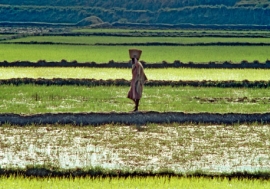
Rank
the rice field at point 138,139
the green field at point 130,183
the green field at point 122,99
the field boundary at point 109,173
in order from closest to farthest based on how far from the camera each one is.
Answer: the green field at point 130,183, the rice field at point 138,139, the field boundary at point 109,173, the green field at point 122,99

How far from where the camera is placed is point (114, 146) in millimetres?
9141

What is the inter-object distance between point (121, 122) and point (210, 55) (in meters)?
13.6

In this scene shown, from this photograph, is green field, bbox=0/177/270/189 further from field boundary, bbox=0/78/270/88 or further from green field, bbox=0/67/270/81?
green field, bbox=0/67/270/81

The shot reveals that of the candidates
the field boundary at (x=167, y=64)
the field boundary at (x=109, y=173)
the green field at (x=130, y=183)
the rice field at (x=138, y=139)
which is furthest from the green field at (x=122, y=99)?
the green field at (x=130, y=183)

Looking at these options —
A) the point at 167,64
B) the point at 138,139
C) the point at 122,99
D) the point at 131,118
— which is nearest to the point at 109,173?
the point at 138,139

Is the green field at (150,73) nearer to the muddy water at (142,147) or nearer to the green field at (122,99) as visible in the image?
the green field at (122,99)

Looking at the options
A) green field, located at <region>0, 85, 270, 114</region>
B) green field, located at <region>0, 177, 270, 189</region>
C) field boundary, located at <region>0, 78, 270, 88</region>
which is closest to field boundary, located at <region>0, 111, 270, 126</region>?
green field, located at <region>0, 85, 270, 114</region>

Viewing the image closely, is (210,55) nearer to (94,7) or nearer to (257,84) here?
(257,84)

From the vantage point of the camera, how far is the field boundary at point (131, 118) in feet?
35.3

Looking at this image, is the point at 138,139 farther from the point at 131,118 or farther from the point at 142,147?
the point at 131,118

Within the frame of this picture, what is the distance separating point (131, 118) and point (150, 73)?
7277mm

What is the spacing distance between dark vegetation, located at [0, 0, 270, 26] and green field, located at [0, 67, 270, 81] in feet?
158

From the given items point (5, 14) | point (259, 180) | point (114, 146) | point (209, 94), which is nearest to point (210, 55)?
point (209, 94)

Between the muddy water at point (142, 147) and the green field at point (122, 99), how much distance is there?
4.92ft
